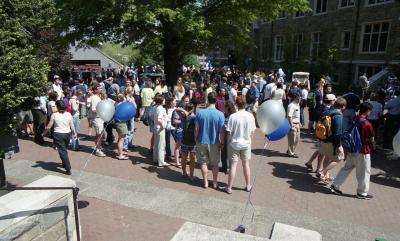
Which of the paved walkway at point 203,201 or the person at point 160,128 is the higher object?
the person at point 160,128

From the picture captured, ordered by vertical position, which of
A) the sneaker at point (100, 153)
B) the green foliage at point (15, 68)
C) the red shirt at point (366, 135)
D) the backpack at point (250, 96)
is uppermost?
the green foliage at point (15, 68)

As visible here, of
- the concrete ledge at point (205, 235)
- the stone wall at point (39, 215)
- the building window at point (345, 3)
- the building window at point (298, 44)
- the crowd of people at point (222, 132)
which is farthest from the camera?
the building window at point (298, 44)

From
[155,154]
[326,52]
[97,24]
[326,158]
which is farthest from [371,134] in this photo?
[326,52]

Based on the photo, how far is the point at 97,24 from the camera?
1530 centimetres

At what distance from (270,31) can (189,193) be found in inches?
1245

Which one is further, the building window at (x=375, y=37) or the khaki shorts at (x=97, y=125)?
the building window at (x=375, y=37)

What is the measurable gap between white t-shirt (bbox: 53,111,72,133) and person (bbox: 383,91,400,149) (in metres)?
8.79

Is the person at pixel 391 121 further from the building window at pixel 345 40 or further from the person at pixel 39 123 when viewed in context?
the building window at pixel 345 40

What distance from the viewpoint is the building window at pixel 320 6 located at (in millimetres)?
27505

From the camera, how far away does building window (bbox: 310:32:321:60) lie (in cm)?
2514

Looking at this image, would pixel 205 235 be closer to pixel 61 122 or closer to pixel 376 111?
pixel 61 122

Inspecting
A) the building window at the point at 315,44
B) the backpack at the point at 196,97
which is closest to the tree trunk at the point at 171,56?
the backpack at the point at 196,97

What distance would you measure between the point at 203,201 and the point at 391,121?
Answer: 6810 millimetres

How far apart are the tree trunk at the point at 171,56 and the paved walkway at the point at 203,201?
895 cm
